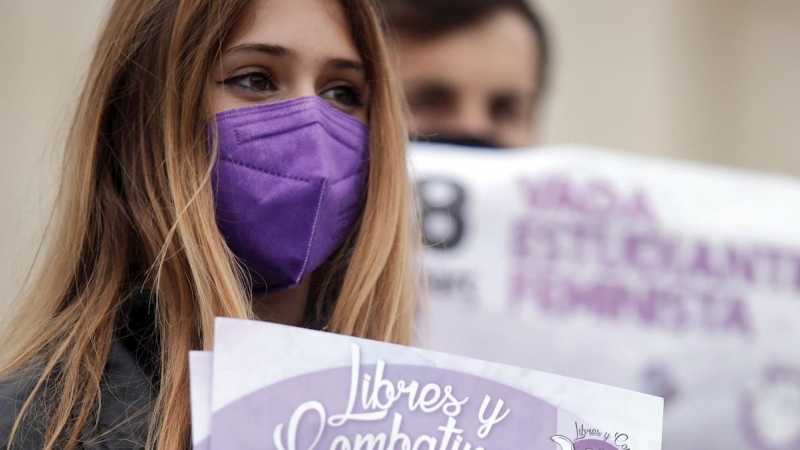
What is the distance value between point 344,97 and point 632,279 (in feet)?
4.11

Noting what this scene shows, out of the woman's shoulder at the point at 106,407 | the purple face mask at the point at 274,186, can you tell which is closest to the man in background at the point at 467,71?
the purple face mask at the point at 274,186

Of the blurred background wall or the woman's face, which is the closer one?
the woman's face

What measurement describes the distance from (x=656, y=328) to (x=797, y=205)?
21.6 inches

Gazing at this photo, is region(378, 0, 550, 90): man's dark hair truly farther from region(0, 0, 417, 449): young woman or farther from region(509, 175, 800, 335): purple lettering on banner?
region(0, 0, 417, 449): young woman

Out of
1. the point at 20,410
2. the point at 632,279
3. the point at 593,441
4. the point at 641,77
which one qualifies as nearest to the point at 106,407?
the point at 20,410

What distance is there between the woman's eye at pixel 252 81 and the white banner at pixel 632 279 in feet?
3.73

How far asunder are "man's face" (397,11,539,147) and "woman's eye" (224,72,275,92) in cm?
186

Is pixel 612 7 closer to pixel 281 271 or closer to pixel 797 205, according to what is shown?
pixel 797 205

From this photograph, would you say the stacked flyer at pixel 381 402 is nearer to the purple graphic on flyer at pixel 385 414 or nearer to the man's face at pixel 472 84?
the purple graphic on flyer at pixel 385 414

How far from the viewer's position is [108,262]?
6.26 feet

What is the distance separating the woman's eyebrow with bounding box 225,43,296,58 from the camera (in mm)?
1941

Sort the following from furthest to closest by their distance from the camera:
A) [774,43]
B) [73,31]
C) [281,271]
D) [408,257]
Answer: [774,43], [73,31], [408,257], [281,271]

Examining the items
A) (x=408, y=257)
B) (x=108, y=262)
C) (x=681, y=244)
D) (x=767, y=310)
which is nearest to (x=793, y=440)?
(x=767, y=310)

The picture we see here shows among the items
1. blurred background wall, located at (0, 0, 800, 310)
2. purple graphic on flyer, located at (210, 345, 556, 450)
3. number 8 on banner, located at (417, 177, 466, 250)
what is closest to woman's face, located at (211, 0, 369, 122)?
purple graphic on flyer, located at (210, 345, 556, 450)
